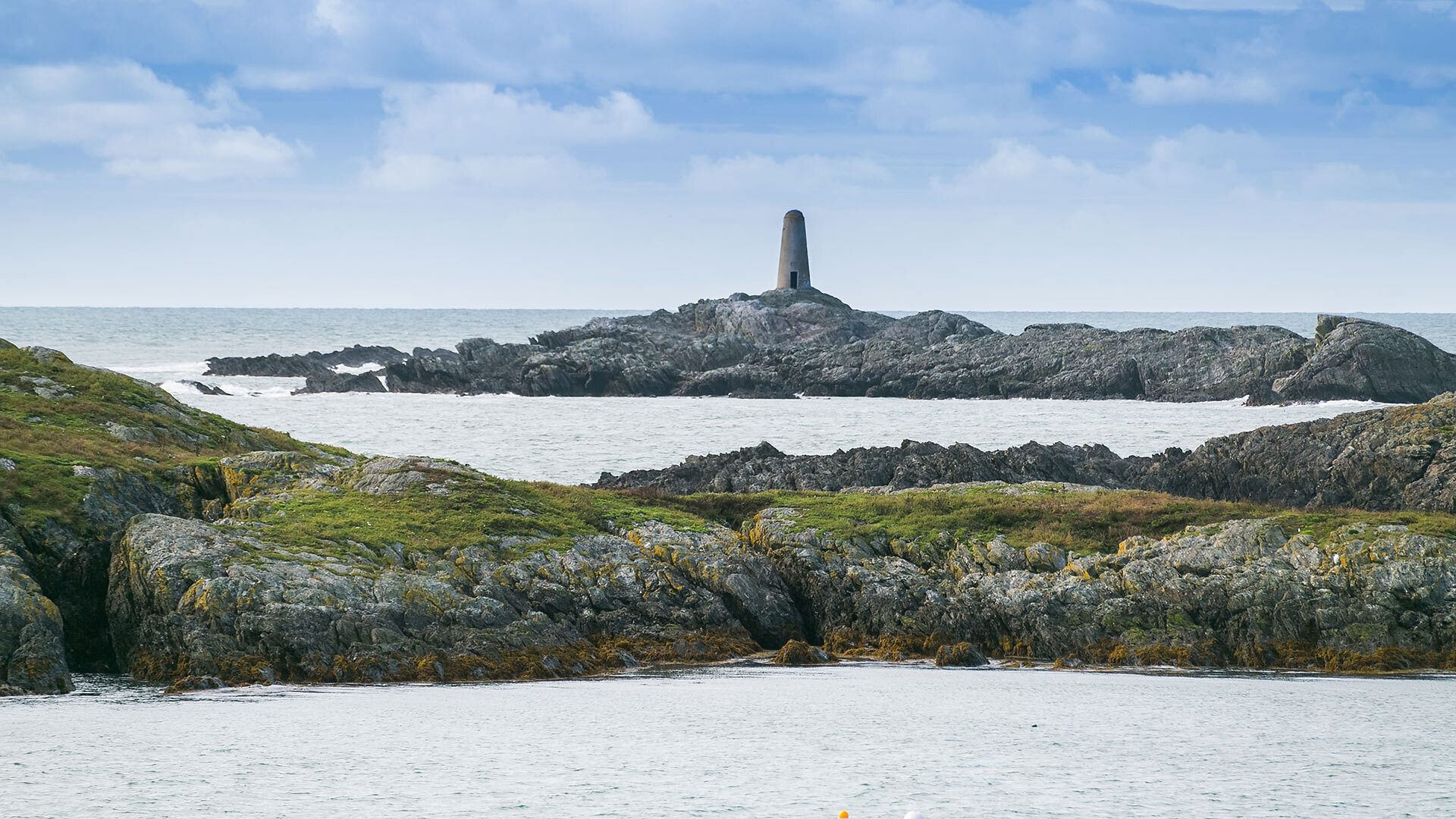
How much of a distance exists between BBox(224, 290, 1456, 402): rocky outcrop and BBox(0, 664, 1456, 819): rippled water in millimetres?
79690

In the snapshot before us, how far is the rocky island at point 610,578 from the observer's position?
24.0m

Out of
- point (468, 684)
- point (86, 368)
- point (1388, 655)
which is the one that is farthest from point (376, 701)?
point (86, 368)

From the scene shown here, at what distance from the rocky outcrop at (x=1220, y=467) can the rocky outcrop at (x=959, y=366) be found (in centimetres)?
5196

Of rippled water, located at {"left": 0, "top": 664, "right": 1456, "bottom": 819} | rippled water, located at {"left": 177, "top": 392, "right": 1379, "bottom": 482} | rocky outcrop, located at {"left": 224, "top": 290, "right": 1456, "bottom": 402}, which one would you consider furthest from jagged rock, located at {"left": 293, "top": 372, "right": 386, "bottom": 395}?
rippled water, located at {"left": 0, "top": 664, "right": 1456, "bottom": 819}

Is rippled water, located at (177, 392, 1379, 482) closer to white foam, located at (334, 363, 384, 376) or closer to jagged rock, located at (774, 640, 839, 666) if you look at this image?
white foam, located at (334, 363, 384, 376)

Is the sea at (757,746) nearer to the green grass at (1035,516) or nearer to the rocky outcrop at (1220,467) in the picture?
the green grass at (1035,516)

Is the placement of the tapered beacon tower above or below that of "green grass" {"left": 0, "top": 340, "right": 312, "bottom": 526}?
above

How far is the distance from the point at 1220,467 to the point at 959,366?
68.1 m

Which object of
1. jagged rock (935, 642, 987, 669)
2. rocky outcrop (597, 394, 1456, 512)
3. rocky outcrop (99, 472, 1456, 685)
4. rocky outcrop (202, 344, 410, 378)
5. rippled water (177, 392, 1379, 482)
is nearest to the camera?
rocky outcrop (99, 472, 1456, 685)

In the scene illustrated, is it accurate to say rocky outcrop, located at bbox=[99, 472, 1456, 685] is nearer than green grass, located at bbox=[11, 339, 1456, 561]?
Yes

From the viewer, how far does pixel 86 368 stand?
1773 inches

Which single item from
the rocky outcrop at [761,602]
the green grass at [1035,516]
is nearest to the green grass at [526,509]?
the green grass at [1035,516]

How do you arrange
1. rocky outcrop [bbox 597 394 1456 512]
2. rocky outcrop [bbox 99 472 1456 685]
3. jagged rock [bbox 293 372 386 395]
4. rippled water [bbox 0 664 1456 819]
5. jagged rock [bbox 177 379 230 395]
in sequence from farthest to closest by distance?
jagged rock [bbox 293 372 386 395] → jagged rock [bbox 177 379 230 395] → rocky outcrop [bbox 597 394 1456 512] → rocky outcrop [bbox 99 472 1456 685] → rippled water [bbox 0 664 1456 819]

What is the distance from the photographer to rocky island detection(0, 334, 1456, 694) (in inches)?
947
